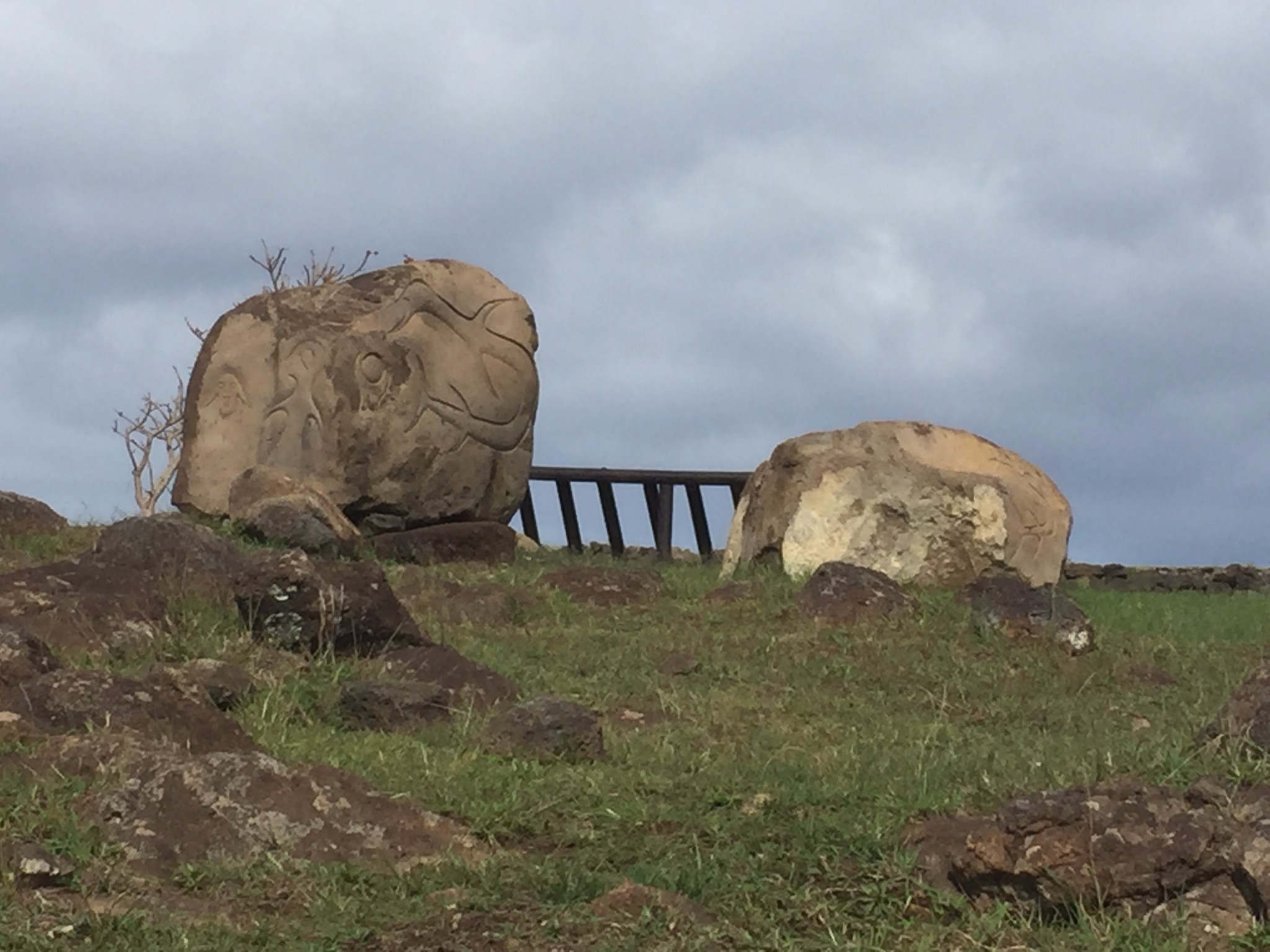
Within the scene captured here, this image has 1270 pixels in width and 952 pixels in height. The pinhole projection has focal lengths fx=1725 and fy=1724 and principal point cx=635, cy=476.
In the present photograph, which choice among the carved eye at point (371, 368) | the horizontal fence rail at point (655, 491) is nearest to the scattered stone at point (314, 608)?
the carved eye at point (371, 368)

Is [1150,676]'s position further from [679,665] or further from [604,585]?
[604,585]

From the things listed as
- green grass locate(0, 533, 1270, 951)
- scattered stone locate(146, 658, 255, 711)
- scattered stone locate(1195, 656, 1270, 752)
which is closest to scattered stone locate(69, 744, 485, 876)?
green grass locate(0, 533, 1270, 951)

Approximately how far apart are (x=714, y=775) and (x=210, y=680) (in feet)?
8.01

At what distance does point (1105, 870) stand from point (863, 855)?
2.28 ft

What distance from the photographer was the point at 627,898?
14.7 ft

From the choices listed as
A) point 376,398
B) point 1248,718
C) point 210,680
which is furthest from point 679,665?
point 376,398

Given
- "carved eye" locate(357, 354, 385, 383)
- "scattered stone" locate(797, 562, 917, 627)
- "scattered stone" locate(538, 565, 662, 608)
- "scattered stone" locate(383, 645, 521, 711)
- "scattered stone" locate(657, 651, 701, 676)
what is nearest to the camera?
"scattered stone" locate(383, 645, 521, 711)

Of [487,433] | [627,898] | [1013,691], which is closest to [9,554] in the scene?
[487,433]

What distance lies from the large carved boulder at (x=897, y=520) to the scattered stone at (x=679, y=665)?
3.88m

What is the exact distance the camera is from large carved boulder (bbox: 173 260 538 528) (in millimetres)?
14391

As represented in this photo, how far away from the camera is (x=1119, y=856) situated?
4.57 metres

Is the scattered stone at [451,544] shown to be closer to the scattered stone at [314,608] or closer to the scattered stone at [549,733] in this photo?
the scattered stone at [314,608]

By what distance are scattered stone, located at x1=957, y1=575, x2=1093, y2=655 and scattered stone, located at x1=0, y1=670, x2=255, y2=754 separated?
18.6 ft

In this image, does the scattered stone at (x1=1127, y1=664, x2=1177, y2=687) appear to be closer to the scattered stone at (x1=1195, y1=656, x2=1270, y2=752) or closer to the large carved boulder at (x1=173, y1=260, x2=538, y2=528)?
the scattered stone at (x1=1195, y1=656, x2=1270, y2=752)
